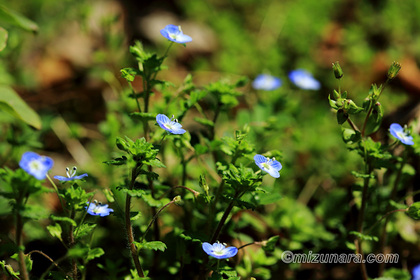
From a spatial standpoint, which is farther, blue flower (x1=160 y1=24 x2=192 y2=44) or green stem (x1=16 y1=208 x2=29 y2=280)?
blue flower (x1=160 y1=24 x2=192 y2=44)

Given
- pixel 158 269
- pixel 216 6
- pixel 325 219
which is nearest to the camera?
pixel 158 269

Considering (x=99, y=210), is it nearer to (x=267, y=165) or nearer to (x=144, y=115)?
(x=144, y=115)

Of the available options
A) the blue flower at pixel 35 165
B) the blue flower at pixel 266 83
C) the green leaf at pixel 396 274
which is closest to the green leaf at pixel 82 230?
the blue flower at pixel 35 165

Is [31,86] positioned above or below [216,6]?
below

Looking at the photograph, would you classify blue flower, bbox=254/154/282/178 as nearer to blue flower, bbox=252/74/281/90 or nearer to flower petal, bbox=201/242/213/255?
flower petal, bbox=201/242/213/255

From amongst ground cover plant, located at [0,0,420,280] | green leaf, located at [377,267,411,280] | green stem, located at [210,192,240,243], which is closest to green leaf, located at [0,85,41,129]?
ground cover plant, located at [0,0,420,280]

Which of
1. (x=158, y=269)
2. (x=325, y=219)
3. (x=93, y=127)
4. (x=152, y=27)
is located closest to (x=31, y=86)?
(x=93, y=127)

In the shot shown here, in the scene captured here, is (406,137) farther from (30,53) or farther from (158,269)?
(30,53)

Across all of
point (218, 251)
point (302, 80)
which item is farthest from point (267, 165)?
point (302, 80)

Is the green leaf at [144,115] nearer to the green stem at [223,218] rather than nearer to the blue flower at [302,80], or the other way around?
the green stem at [223,218]
